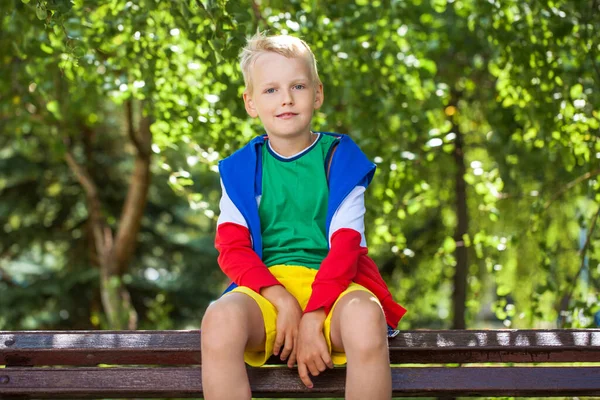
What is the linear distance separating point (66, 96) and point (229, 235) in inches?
132

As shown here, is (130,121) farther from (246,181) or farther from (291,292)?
(291,292)

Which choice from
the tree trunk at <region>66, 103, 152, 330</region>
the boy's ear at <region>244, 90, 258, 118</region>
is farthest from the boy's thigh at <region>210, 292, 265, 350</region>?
the tree trunk at <region>66, 103, 152, 330</region>

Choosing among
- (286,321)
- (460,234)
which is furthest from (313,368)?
(460,234)

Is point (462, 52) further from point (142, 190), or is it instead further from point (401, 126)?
point (142, 190)

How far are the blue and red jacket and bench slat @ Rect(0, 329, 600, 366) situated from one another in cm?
14

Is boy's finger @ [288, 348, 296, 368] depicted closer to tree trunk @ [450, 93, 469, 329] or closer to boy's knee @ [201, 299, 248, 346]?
boy's knee @ [201, 299, 248, 346]

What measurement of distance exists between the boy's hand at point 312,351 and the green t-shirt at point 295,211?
0.87 ft

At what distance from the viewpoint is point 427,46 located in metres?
4.76

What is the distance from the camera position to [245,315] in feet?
6.68

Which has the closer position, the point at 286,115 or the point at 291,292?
the point at 291,292

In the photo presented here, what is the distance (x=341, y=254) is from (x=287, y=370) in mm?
349

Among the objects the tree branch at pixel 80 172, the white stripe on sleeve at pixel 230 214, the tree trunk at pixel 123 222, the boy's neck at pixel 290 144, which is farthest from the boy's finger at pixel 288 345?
the tree branch at pixel 80 172

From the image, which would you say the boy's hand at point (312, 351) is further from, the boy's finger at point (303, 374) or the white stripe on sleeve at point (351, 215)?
the white stripe on sleeve at point (351, 215)

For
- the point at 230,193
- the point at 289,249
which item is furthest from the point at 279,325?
the point at 230,193
